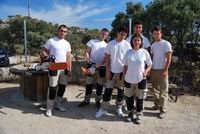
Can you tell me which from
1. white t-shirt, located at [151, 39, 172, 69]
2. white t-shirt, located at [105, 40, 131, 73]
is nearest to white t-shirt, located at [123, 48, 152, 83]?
white t-shirt, located at [105, 40, 131, 73]

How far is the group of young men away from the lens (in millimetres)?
6348

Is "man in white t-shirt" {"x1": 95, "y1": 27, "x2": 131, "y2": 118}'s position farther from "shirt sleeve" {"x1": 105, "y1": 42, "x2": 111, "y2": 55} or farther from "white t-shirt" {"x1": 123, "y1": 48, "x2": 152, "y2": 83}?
"white t-shirt" {"x1": 123, "y1": 48, "x2": 152, "y2": 83}

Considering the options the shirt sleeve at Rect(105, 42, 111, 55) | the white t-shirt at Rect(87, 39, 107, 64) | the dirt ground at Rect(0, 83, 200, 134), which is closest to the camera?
the dirt ground at Rect(0, 83, 200, 134)

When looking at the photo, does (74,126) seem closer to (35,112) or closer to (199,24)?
(35,112)

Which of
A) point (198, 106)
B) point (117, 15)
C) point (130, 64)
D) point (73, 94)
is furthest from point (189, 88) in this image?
point (117, 15)

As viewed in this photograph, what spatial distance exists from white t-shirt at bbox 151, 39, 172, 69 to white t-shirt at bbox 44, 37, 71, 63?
1.75m

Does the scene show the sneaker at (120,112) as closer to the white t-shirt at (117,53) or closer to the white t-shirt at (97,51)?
the white t-shirt at (117,53)

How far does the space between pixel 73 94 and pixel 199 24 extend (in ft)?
20.1

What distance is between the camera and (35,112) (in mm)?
7102

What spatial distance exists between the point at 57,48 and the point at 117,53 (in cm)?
117

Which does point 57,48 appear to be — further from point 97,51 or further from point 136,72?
point 136,72

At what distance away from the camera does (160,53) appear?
6742mm

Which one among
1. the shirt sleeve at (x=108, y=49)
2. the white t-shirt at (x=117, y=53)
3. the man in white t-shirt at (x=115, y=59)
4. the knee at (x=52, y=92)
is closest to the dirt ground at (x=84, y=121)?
the knee at (x=52, y=92)

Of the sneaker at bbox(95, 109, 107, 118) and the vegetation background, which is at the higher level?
the vegetation background
